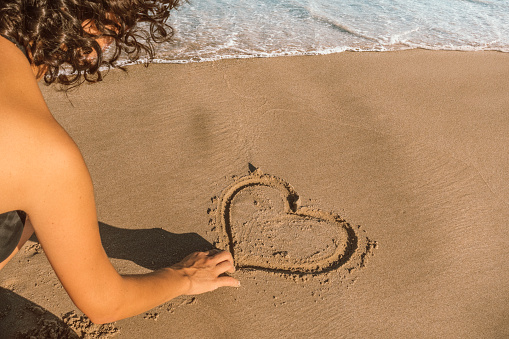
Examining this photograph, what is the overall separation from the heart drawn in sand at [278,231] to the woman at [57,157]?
0.79 meters

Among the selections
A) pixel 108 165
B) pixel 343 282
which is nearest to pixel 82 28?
pixel 108 165

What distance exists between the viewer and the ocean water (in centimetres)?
464

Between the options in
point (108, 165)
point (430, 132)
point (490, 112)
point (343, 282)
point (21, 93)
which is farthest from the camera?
point (490, 112)

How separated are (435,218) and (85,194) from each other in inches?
92.3

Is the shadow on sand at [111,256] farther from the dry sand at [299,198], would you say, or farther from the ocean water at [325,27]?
the ocean water at [325,27]

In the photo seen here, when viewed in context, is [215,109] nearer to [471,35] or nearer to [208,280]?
[208,280]

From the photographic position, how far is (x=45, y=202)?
1048mm

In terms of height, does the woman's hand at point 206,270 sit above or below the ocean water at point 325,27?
below

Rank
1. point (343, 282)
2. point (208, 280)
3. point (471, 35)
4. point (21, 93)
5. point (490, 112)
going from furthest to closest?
1. point (471, 35)
2. point (490, 112)
3. point (343, 282)
4. point (208, 280)
5. point (21, 93)

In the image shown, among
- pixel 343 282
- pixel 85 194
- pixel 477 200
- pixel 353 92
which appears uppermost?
pixel 85 194

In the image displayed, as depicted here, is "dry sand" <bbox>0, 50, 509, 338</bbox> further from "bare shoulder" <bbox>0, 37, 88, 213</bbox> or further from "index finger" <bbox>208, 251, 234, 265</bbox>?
"bare shoulder" <bbox>0, 37, 88, 213</bbox>

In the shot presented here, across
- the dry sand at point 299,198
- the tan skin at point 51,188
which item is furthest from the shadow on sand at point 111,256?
the tan skin at point 51,188

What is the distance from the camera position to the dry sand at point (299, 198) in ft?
6.92

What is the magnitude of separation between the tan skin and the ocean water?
332cm
